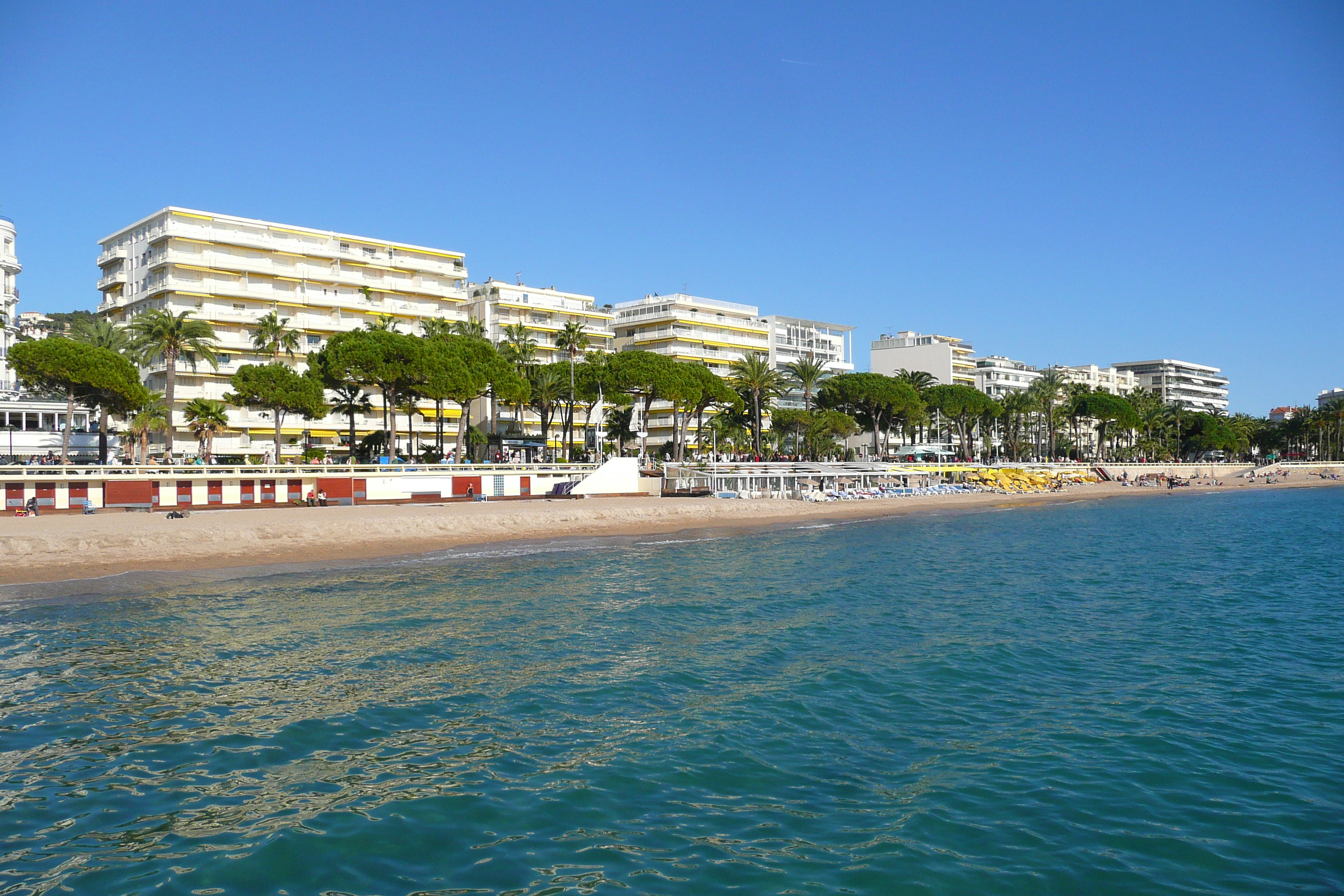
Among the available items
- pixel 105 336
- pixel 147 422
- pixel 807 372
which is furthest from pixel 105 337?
pixel 807 372

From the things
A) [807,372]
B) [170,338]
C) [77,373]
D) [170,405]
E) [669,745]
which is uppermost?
[807,372]

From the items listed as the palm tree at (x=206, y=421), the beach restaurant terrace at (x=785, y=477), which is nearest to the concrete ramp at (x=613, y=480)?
the beach restaurant terrace at (x=785, y=477)

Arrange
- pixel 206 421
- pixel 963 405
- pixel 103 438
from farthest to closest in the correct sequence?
pixel 963 405 < pixel 206 421 < pixel 103 438

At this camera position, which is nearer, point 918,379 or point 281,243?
point 281,243

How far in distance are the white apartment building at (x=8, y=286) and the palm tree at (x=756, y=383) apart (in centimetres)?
6203

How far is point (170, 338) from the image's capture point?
54594mm

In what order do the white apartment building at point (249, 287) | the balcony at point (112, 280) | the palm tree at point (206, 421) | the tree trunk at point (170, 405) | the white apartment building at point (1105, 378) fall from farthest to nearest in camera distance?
the white apartment building at point (1105, 378) < the balcony at point (112, 280) < the white apartment building at point (249, 287) < the palm tree at point (206, 421) < the tree trunk at point (170, 405)

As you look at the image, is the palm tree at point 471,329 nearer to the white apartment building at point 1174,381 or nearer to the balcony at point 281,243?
the balcony at point 281,243

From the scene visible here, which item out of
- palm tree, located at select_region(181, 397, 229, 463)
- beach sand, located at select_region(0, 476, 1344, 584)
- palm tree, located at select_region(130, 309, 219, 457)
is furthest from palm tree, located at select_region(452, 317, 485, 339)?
beach sand, located at select_region(0, 476, 1344, 584)

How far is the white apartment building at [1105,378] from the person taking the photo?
568 feet

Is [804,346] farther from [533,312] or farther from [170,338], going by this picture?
[170,338]

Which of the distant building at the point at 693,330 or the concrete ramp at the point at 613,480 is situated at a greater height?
the distant building at the point at 693,330

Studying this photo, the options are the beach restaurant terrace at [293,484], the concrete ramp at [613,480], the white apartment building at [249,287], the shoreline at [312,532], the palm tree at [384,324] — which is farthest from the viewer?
the white apartment building at [249,287]

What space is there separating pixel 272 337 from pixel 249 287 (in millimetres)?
10884
